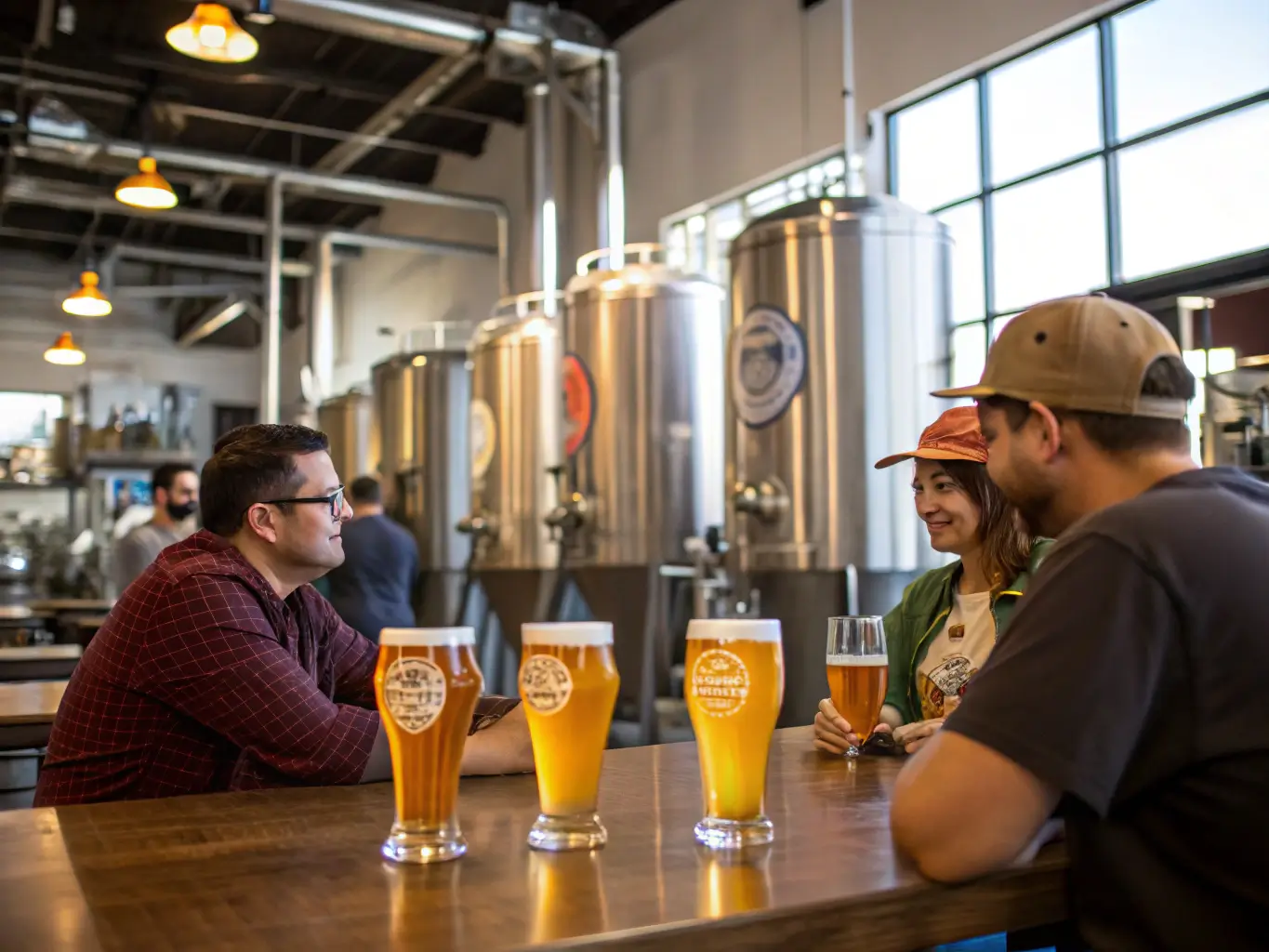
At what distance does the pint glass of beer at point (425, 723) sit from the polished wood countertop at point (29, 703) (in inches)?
50.0

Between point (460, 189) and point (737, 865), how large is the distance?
30.2 feet

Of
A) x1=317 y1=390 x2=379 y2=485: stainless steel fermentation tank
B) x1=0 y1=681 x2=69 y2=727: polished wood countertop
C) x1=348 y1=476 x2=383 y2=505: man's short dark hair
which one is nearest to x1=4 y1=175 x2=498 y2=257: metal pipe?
x1=317 y1=390 x2=379 y2=485: stainless steel fermentation tank

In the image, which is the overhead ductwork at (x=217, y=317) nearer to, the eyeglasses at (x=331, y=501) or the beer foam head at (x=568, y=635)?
the eyeglasses at (x=331, y=501)

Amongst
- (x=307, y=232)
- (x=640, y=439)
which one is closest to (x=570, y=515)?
(x=640, y=439)

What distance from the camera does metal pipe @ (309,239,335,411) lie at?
9.34m

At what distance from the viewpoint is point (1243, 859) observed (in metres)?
1.12

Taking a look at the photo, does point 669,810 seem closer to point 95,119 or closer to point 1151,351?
point 1151,351

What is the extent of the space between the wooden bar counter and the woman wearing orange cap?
706mm

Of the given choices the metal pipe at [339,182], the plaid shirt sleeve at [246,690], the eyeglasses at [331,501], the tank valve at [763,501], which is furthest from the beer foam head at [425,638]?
the metal pipe at [339,182]

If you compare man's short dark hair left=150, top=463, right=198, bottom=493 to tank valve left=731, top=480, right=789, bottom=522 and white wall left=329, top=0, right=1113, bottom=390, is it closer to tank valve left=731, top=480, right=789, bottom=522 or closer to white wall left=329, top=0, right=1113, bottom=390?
white wall left=329, top=0, right=1113, bottom=390

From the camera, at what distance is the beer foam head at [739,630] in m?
1.17

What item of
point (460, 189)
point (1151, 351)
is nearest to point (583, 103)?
point (460, 189)

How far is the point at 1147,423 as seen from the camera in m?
1.30

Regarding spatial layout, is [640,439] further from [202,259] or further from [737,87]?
[202,259]
